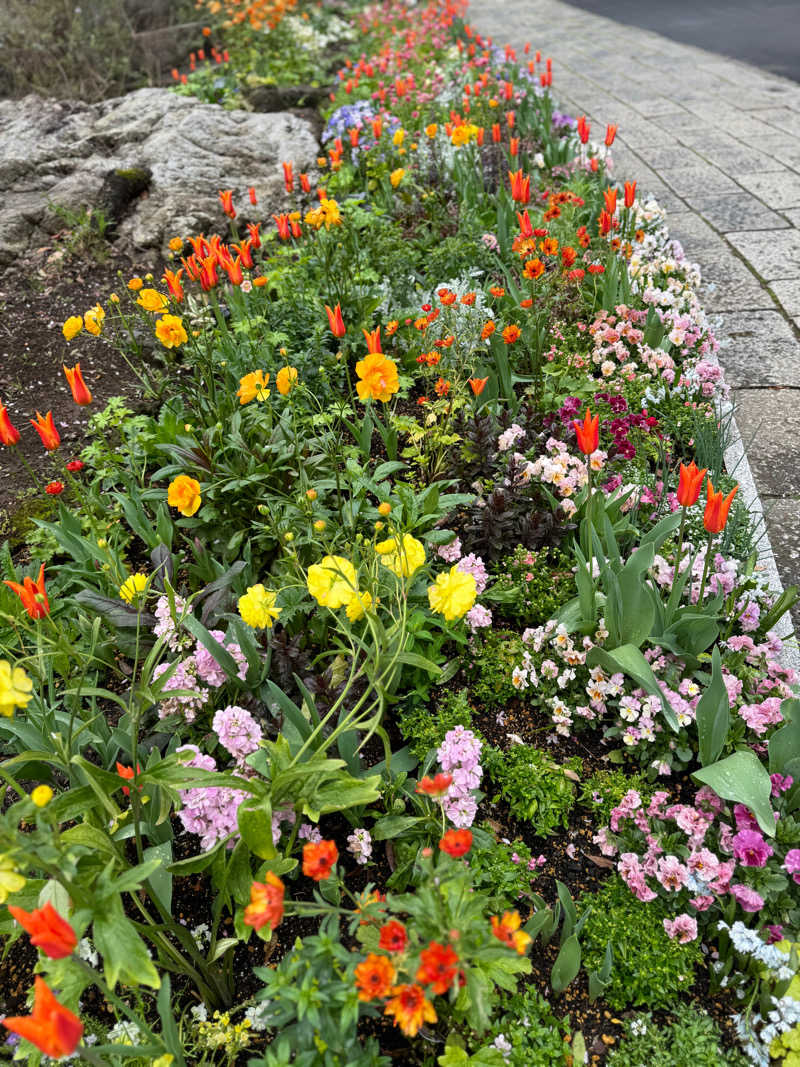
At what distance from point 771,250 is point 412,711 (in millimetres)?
3830

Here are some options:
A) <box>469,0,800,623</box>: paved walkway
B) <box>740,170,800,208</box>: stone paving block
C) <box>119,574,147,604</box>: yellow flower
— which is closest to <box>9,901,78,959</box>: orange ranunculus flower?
<box>119,574,147,604</box>: yellow flower

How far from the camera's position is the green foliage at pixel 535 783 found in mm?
1832

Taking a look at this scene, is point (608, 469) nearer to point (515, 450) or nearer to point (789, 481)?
point (515, 450)

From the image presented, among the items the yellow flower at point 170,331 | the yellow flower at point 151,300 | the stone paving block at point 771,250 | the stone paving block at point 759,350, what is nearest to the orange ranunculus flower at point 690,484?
the yellow flower at point 170,331

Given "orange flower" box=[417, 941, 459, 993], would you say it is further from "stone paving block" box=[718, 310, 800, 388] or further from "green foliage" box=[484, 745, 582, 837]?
"stone paving block" box=[718, 310, 800, 388]

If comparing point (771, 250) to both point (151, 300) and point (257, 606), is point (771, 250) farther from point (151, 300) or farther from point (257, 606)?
point (257, 606)

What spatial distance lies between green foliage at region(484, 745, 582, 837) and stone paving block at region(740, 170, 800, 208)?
14.7 feet

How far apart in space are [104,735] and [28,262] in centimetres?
372

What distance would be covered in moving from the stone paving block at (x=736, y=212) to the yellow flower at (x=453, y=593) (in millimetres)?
4012

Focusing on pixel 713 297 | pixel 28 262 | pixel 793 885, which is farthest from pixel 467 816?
pixel 28 262

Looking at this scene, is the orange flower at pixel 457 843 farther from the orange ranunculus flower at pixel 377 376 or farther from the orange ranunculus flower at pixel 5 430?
the orange ranunculus flower at pixel 5 430

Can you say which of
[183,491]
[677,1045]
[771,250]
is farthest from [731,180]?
[677,1045]

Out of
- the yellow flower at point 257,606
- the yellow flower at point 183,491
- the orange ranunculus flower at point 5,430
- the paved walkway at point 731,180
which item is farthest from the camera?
the paved walkway at point 731,180

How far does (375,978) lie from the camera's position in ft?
3.55
